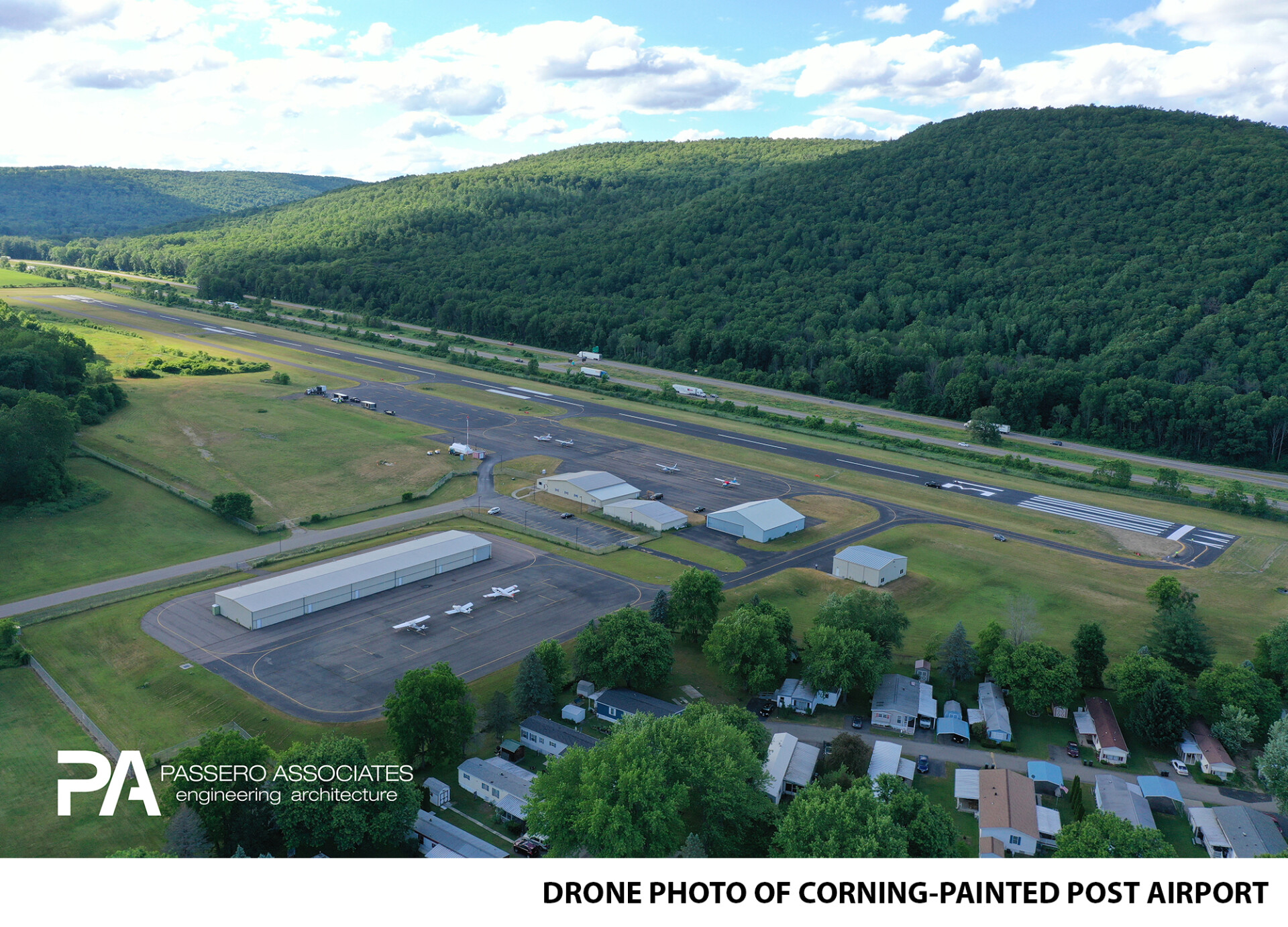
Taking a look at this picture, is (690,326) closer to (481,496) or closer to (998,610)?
(481,496)

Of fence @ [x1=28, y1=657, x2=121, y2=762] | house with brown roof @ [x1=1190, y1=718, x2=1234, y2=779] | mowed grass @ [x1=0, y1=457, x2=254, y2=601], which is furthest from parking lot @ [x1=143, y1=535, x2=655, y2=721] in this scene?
house with brown roof @ [x1=1190, y1=718, x2=1234, y2=779]

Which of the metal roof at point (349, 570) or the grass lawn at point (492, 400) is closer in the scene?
the metal roof at point (349, 570)

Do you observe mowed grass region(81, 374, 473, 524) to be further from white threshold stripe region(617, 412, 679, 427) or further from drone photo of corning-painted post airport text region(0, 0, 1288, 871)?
white threshold stripe region(617, 412, 679, 427)

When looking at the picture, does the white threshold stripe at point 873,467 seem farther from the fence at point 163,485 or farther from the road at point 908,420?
the fence at point 163,485

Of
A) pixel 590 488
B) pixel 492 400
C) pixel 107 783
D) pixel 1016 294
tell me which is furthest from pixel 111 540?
pixel 1016 294

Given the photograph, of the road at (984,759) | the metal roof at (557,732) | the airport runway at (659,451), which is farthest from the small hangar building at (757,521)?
the metal roof at (557,732)

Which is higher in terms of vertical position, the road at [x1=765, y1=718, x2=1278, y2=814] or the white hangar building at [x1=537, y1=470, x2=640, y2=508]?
the white hangar building at [x1=537, y1=470, x2=640, y2=508]

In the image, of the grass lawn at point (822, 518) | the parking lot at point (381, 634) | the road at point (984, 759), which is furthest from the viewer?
the grass lawn at point (822, 518)
